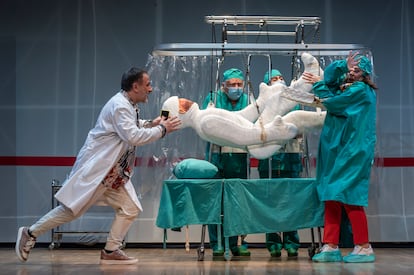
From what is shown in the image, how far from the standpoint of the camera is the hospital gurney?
16.8 ft

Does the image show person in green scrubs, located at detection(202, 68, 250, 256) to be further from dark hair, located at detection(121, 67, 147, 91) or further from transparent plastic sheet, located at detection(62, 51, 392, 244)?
dark hair, located at detection(121, 67, 147, 91)

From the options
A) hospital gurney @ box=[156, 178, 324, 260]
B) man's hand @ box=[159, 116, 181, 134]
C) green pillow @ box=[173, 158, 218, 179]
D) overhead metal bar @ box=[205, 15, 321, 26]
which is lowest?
hospital gurney @ box=[156, 178, 324, 260]

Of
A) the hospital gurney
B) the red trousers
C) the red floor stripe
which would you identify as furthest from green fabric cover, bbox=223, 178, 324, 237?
the red floor stripe

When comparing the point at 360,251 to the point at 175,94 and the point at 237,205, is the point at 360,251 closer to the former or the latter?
the point at 237,205

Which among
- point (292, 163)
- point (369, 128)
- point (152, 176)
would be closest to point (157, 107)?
→ point (152, 176)

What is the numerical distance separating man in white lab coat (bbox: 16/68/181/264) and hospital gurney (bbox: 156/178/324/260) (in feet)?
1.00

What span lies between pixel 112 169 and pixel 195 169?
62 cm

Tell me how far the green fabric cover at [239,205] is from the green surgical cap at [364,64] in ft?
2.95

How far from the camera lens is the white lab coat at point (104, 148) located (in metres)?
4.82

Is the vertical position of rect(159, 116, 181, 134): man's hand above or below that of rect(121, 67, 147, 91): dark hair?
below

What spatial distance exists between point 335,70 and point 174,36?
2456mm

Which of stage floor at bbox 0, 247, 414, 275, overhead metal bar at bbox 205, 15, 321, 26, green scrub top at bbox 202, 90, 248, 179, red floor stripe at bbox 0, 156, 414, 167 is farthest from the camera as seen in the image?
red floor stripe at bbox 0, 156, 414, 167

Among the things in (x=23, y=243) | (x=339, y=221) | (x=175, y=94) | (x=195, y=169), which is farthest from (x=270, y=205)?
(x=23, y=243)

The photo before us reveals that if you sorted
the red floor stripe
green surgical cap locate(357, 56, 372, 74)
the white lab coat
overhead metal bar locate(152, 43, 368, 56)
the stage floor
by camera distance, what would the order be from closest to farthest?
the stage floor, the white lab coat, green surgical cap locate(357, 56, 372, 74), overhead metal bar locate(152, 43, 368, 56), the red floor stripe
